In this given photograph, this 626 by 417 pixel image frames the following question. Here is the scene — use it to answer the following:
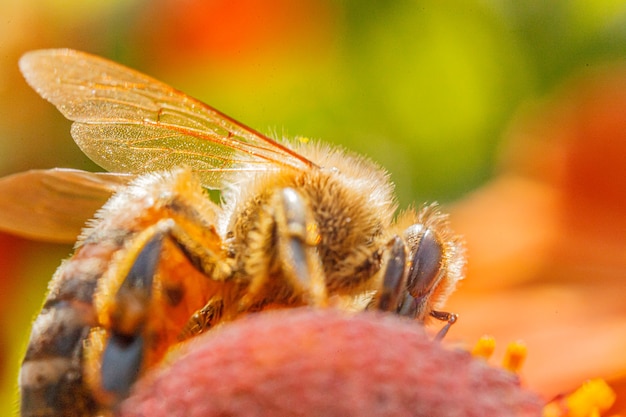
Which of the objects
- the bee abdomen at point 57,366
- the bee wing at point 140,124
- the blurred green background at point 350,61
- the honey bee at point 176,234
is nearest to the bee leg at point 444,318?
the honey bee at point 176,234

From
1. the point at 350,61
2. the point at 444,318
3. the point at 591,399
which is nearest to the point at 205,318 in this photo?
the point at 444,318

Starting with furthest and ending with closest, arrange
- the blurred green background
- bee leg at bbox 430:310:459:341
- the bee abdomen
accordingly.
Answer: the blurred green background
bee leg at bbox 430:310:459:341
the bee abdomen

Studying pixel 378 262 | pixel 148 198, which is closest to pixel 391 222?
pixel 378 262

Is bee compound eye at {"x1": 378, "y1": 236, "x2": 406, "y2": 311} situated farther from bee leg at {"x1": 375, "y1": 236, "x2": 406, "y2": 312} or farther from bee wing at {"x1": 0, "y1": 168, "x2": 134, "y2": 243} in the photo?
bee wing at {"x1": 0, "y1": 168, "x2": 134, "y2": 243}

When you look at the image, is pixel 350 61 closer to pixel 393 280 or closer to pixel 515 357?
pixel 515 357

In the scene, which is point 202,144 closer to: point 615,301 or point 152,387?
point 152,387

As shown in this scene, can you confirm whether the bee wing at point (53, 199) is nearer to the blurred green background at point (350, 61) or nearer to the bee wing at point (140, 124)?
the bee wing at point (140, 124)

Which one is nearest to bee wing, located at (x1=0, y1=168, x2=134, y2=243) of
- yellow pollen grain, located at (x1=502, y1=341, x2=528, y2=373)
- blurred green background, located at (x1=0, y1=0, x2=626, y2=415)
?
yellow pollen grain, located at (x1=502, y1=341, x2=528, y2=373)
